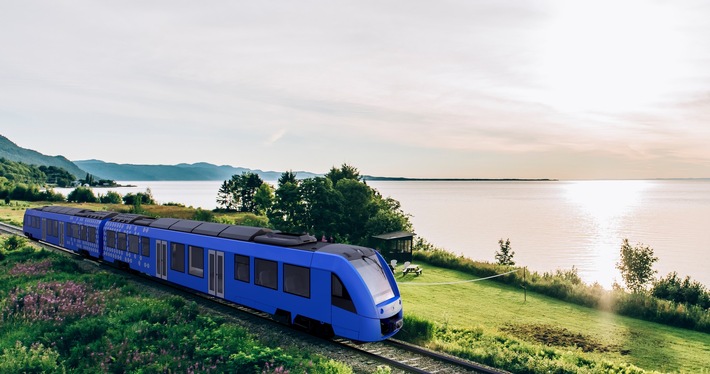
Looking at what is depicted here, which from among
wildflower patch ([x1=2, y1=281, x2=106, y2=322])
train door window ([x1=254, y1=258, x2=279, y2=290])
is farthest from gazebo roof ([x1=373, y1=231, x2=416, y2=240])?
wildflower patch ([x1=2, y1=281, x2=106, y2=322])

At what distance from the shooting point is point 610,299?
28.2 meters

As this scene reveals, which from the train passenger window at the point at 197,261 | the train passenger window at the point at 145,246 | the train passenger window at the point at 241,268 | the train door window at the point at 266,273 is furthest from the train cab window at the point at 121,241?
the train door window at the point at 266,273

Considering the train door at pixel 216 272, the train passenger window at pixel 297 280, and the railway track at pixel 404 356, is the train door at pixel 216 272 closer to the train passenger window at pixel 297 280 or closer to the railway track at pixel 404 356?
the railway track at pixel 404 356

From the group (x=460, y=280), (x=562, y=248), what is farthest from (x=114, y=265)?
(x=562, y=248)

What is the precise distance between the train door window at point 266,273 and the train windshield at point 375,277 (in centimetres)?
315

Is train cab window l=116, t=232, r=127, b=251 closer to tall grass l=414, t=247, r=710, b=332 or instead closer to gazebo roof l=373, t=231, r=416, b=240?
gazebo roof l=373, t=231, r=416, b=240

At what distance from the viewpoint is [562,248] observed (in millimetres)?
89875

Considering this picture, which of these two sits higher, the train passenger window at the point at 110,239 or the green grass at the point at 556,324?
the train passenger window at the point at 110,239

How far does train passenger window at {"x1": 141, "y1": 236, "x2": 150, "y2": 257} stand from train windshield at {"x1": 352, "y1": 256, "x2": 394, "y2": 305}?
12901 mm

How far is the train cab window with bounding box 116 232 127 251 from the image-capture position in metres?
23.9

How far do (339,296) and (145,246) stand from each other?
43.5 feet

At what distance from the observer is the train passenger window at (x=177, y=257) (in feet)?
63.5

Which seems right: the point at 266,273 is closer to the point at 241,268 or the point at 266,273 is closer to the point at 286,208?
the point at 241,268

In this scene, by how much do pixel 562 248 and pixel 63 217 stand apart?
86332mm
